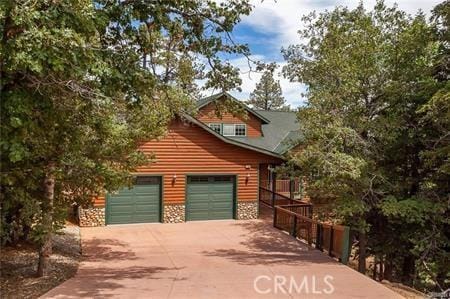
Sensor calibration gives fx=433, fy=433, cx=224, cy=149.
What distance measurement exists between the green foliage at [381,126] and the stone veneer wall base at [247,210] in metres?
6.21

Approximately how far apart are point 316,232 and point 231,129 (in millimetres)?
12109

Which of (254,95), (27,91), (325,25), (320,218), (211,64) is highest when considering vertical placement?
(254,95)

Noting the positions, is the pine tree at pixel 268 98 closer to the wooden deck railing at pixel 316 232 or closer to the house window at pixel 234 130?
the house window at pixel 234 130

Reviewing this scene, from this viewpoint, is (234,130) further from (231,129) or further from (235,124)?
(235,124)

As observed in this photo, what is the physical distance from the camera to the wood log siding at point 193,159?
1767 cm

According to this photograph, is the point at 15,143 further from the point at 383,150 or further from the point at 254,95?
the point at 254,95

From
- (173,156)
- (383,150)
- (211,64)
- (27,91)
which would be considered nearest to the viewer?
(27,91)

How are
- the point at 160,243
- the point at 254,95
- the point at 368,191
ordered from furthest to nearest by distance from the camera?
the point at 254,95
the point at 160,243
the point at 368,191

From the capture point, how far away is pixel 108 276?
939 cm

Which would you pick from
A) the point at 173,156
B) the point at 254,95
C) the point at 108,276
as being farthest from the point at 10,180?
the point at 254,95

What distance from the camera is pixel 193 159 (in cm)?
1811

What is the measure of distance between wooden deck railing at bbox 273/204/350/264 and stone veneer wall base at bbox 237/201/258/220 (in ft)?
7.24

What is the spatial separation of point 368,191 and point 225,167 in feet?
25.3

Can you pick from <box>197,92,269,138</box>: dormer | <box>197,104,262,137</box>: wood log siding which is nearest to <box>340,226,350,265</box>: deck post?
<box>197,104,262,137</box>: wood log siding
